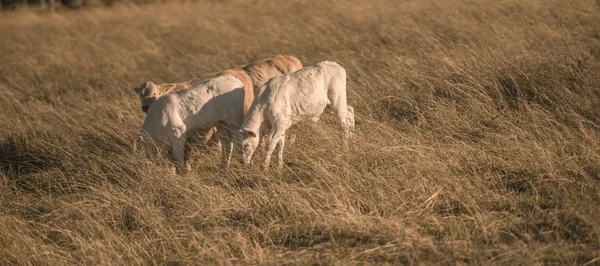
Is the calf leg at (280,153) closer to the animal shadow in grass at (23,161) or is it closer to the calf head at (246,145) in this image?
the calf head at (246,145)

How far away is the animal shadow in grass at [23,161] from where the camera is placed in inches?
295

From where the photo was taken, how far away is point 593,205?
463cm

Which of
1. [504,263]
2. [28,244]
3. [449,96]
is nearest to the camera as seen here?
[504,263]

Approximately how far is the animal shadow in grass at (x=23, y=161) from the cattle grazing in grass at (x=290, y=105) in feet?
8.50

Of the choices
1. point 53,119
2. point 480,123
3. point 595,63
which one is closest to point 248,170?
point 480,123

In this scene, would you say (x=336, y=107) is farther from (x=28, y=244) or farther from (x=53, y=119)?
(x=53, y=119)

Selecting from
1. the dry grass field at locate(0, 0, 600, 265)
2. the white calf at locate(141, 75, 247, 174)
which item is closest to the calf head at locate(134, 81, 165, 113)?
the white calf at locate(141, 75, 247, 174)

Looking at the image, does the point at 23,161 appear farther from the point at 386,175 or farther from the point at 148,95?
the point at 386,175

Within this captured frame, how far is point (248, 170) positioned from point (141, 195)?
104cm

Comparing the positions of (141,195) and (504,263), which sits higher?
(504,263)

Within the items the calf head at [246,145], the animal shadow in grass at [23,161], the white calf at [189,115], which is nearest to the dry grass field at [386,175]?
the animal shadow in grass at [23,161]

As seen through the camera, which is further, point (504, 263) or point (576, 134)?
point (576, 134)

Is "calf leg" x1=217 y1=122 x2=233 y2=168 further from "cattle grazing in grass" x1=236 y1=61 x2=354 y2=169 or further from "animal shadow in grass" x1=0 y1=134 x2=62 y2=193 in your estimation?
"animal shadow in grass" x1=0 y1=134 x2=62 y2=193

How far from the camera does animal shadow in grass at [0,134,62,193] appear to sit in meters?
7.48
